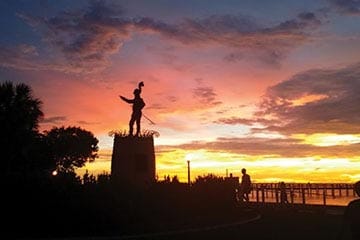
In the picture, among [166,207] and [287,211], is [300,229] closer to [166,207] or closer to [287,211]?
[166,207]

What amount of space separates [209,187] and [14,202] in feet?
29.2

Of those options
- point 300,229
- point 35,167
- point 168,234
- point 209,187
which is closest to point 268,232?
point 300,229

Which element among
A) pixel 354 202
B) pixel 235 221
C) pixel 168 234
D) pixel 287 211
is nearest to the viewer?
pixel 354 202

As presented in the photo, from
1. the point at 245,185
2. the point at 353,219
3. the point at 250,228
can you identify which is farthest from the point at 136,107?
the point at 353,219

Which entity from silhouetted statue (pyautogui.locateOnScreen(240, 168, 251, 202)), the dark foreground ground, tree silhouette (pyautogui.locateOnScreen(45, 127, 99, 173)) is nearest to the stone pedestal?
silhouetted statue (pyautogui.locateOnScreen(240, 168, 251, 202))

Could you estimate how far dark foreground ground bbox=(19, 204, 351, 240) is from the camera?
17.4 meters

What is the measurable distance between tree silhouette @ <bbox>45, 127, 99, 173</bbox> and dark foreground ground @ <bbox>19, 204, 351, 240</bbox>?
152 ft

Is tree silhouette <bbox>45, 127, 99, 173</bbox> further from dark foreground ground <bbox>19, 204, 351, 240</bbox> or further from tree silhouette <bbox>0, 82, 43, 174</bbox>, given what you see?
dark foreground ground <bbox>19, 204, 351, 240</bbox>

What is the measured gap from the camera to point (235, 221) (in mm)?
21406

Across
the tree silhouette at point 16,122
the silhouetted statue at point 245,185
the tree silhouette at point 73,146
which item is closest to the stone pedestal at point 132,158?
the silhouetted statue at point 245,185

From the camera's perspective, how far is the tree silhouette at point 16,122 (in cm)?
3709

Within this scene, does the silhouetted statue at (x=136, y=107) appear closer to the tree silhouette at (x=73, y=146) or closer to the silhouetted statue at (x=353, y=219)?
the silhouetted statue at (x=353, y=219)

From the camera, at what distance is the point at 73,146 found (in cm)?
7131

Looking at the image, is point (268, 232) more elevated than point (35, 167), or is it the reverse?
point (35, 167)
